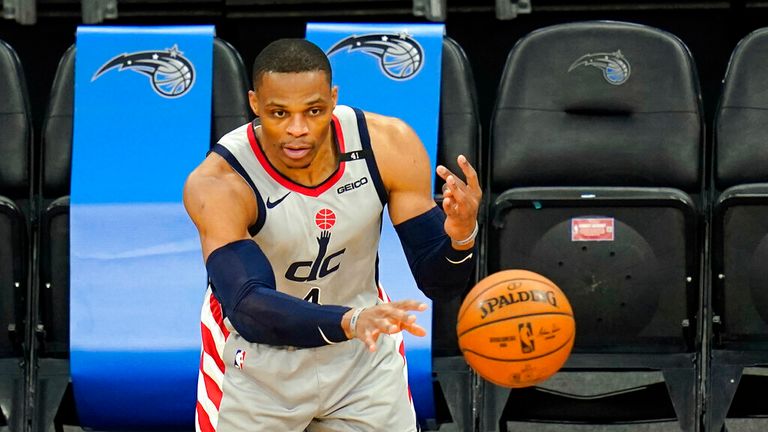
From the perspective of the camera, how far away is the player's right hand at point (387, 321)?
3.09 m

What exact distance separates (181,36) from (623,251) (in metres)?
1.82

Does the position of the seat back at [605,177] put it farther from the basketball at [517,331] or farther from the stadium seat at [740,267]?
the basketball at [517,331]

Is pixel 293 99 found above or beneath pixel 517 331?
above

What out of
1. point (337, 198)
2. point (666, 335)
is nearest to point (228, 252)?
point (337, 198)

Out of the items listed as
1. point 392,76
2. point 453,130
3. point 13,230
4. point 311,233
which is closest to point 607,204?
point 453,130

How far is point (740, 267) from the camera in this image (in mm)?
4914

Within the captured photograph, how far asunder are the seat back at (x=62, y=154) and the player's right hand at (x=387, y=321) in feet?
6.79

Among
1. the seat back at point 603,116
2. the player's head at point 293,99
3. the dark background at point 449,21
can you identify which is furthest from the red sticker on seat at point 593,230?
the dark background at point 449,21

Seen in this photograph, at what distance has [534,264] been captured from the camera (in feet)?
16.4

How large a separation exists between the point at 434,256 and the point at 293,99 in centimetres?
58

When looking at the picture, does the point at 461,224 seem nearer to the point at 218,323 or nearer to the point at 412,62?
the point at 218,323

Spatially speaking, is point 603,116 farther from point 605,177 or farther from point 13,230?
point 13,230

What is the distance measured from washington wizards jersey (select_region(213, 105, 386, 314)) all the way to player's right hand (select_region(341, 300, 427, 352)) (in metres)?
0.63

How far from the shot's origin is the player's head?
12.1 ft
